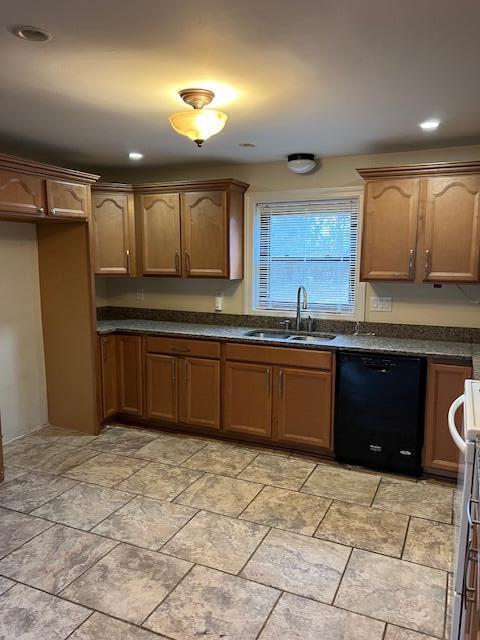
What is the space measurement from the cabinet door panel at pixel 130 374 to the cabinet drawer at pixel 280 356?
0.88 m

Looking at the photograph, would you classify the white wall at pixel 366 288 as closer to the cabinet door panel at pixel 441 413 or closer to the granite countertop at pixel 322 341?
the granite countertop at pixel 322 341

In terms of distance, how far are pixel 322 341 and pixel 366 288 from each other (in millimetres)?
589

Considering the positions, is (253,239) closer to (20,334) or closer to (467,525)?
(20,334)

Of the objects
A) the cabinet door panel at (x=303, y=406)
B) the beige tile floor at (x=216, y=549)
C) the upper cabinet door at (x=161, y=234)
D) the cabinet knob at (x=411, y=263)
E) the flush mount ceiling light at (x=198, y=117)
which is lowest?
the beige tile floor at (x=216, y=549)

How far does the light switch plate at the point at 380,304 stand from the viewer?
3822 millimetres

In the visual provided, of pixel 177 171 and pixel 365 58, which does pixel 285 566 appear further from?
pixel 177 171

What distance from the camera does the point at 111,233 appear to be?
425 centimetres

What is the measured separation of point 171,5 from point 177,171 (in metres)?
2.96

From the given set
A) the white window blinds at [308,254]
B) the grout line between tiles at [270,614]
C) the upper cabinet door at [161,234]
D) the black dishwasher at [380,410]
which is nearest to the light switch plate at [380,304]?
the white window blinds at [308,254]

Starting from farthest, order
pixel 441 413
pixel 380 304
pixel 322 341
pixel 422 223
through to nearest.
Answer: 1. pixel 380 304
2. pixel 322 341
3. pixel 422 223
4. pixel 441 413

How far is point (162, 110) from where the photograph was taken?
2.76 meters

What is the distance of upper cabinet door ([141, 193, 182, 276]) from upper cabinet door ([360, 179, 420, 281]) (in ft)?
5.39

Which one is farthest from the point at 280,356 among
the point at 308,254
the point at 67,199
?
the point at 67,199

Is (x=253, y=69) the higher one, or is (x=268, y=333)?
(x=253, y=69)
